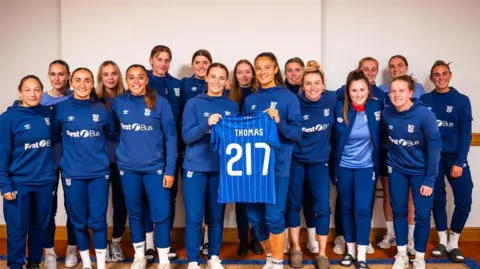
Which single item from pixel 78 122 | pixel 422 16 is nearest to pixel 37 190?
pixel 78 122

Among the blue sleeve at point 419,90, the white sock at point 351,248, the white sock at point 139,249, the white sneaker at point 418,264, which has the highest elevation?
the blue sleeve at point 419,90

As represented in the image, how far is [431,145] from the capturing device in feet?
10.5

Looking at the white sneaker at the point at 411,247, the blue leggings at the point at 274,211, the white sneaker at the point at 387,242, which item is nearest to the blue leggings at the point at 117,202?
the blue leggings at the point at 274,211

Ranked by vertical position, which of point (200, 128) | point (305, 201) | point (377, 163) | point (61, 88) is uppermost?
point (61, 88)

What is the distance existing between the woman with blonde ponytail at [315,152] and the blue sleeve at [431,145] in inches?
26.8

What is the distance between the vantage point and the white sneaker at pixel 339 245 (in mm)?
3922

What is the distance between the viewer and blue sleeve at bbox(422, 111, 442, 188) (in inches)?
125

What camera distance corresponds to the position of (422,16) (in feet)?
13.9

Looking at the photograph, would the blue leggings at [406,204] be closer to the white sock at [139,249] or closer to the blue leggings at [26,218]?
the white sock at [139,249]

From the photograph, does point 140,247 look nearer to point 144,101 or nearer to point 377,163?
point 144,101

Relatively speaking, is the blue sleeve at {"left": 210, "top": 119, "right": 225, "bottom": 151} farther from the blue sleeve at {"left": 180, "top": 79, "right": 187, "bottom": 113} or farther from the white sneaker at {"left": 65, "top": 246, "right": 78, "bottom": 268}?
the white sneaker at {"left": 65, "top": 246, "right": 78, "bottom": 268}

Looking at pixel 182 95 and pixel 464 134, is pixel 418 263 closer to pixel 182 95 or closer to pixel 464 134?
pixel 464 134

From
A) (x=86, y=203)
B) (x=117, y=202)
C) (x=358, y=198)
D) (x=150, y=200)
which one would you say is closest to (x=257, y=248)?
(x=358, y=198)

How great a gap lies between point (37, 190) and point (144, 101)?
0.97m
